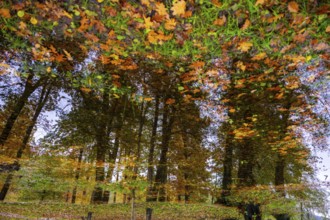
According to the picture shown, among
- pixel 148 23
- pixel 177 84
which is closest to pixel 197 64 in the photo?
pixel 148 23

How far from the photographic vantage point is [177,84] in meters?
A: 12.7

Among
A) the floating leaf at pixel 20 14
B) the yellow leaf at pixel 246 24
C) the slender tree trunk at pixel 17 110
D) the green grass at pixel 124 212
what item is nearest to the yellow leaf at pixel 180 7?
the yellow leaf at pixel 246 24

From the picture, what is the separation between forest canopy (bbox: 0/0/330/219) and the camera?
602 cm

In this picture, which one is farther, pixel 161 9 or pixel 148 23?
pixel 148 23

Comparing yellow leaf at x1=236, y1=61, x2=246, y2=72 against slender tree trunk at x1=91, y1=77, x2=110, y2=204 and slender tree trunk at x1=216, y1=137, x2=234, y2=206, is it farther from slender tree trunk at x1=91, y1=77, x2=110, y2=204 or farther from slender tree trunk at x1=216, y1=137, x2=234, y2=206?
slender tree trunk at x1=91, y1=77, x2=110, y2=204

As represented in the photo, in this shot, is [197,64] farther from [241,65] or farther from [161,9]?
[241,65]

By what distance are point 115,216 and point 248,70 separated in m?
8.40

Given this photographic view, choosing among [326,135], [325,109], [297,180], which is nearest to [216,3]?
[325,109]

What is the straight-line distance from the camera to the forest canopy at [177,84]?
6.02 m

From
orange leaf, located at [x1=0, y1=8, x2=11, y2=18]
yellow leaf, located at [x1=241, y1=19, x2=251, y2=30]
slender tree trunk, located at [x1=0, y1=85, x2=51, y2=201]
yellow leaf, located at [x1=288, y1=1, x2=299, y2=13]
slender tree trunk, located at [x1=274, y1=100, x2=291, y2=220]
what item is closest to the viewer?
yellow leaf, located at [x1=288, y1=1, x2=299, y2=13]

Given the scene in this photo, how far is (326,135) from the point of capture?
1456cm

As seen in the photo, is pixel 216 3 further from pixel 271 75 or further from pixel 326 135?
pixel 326 135

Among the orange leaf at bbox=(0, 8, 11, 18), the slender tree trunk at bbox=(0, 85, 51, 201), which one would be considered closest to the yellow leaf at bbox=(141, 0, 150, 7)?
the orange leaf at bbox=(0, 8, 11, 18)

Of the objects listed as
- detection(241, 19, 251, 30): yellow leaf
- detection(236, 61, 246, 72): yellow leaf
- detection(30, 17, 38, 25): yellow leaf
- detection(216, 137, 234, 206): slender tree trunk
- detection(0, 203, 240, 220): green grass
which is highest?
detection(236, 61, 246, 72): yellow leaf
